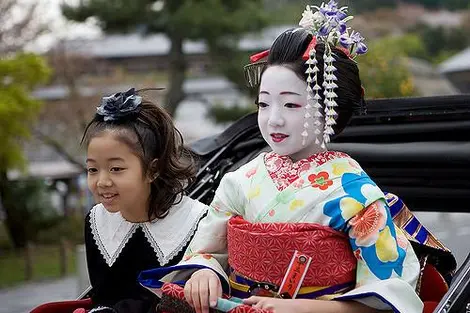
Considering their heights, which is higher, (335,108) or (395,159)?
(335,108)

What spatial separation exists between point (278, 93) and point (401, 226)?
582 mm

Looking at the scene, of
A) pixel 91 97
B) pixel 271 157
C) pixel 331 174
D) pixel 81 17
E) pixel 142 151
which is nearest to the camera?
pixel 331 174

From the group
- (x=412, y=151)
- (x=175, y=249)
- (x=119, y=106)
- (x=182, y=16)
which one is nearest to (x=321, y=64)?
(x=119, y=106)

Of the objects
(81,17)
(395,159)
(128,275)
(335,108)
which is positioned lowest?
(128,275)

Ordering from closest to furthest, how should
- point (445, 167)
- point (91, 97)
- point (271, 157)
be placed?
point (271, 157) → point (445, 167) → point (91, 97)

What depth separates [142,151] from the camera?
2311 millimetres

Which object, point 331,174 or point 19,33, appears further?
point 19,33

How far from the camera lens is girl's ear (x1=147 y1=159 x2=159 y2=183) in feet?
7.73

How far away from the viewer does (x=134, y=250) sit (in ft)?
7.96

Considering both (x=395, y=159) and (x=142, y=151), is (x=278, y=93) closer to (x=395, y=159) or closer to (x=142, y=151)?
(x=142, y=151)

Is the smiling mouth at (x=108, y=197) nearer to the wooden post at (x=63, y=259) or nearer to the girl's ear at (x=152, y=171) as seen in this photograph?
the girl's ear at (x=152, y=171)

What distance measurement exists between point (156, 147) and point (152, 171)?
7 cm

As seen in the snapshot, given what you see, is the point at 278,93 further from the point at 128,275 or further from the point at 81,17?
the point at 81,17

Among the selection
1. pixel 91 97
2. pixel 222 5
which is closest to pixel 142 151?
pixel 222 5
